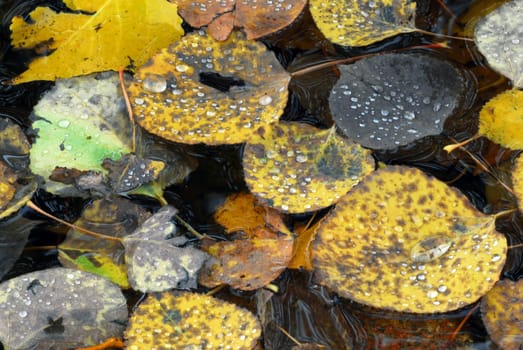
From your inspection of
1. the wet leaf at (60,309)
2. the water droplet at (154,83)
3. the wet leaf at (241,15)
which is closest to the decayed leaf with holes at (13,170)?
the wet leaf at (60,309)

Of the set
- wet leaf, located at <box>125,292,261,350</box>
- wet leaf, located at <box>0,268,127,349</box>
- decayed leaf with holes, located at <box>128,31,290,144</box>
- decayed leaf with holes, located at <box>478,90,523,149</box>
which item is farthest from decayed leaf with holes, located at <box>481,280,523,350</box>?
wet leaf, located at <box>0,268,127,349</box>

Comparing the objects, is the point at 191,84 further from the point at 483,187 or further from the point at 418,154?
the point at 483,187

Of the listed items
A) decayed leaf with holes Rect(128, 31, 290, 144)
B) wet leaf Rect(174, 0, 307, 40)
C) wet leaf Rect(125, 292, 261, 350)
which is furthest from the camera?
wet leaf Rect(174, 0, 307, 40)

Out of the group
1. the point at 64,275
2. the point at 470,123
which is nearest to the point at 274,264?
the point at 64,275

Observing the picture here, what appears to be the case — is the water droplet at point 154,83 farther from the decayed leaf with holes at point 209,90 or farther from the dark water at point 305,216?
the dark water at point 305,216

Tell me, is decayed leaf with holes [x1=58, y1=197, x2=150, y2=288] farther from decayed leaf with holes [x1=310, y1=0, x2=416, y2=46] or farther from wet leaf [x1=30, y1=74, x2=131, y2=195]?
decayed leaf with holes [x1=310, y1=0, x2=416, y2=46]

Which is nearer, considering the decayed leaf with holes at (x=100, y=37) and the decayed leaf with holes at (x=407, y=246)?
the decayed leaf with holes at (x=407, y=246)
